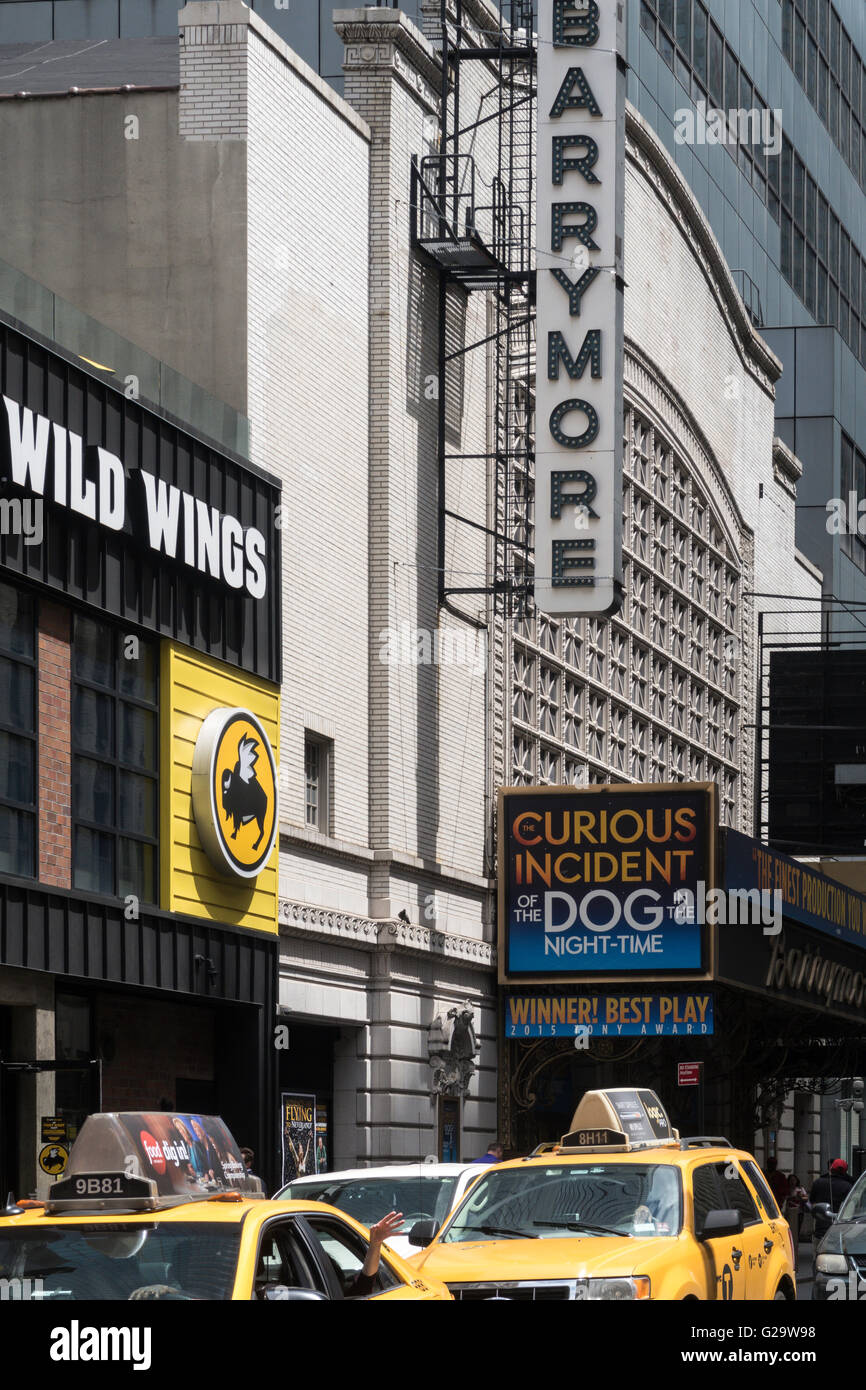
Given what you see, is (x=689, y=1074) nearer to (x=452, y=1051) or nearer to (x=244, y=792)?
(x=452, y=1051)

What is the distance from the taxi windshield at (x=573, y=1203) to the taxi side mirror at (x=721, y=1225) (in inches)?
9.2

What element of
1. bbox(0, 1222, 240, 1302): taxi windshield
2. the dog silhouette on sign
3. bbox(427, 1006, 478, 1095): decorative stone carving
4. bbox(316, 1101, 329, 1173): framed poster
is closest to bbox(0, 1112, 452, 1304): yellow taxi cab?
bbox(0, 1222, 240, 1302): taxi windshield

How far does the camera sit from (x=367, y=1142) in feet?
90.2

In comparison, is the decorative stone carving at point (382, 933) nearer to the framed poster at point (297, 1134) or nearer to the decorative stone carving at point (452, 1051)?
the decorative stone carving at point (452, 1051)

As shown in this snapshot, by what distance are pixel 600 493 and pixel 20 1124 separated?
43.6 ft

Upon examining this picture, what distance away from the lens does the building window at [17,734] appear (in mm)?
19031

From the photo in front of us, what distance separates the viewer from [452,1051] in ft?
96.9

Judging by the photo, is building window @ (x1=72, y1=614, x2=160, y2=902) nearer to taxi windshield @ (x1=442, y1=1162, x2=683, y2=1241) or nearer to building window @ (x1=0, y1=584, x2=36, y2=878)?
building window @ (x1=0, y1=584, x2=36, y2=878)

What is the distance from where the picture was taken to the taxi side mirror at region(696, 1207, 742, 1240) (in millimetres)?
13094

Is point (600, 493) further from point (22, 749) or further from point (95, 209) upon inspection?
point (22, 749)

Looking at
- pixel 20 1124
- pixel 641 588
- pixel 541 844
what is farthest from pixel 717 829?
pixel 20 1124

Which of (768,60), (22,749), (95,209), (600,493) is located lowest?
(22,749)

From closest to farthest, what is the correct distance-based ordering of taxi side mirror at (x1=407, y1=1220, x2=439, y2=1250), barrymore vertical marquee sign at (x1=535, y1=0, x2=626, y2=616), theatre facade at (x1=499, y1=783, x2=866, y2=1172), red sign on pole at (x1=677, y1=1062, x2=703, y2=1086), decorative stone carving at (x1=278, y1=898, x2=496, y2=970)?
taxi side mirror at (x1=407, y1=1220, x2=439, y2=1250) < decorative stone carving at (x1=278, y1=898, x2=496, y2=970) < red sign on pole at (x1=677, y1=1062, x2=703, y2=1086) < barrymore vertical marquee sign at (x1=535, y1=0, x2=626, y2=616) < theatre facade at (x1=499, y1=783, x2=866, y2=1172)

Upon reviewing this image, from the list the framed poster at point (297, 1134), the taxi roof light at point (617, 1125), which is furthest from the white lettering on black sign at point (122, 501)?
the taxi roof light at point (617, 1125)
